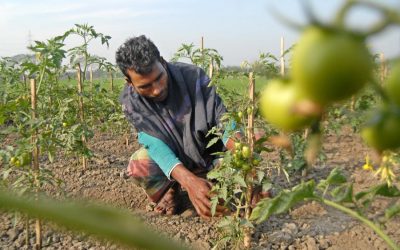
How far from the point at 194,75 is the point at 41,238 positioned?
5.11 feet

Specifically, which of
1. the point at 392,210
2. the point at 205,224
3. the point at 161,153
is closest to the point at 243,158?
the point at 205,224

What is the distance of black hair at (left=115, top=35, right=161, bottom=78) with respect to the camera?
3.12 metres

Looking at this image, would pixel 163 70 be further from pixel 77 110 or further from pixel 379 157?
pixel 379 157

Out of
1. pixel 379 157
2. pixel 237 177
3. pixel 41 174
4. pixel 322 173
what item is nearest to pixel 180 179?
pixel 237 177

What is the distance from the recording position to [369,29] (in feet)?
0.96

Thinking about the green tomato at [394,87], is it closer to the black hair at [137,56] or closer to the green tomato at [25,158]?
the green tomato at [25,158]

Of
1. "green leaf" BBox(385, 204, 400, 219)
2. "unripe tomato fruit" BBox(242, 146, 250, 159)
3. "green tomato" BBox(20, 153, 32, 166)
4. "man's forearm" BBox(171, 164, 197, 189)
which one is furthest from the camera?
"man's forearm" BBox(171, 164, 197, 189)

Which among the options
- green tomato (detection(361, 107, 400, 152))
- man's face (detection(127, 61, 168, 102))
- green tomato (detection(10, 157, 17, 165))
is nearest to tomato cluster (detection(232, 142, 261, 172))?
man's face (detection(127, 61, 168, 102))

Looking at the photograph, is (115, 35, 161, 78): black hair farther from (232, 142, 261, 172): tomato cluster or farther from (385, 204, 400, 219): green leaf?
A: (385, 204, 400, 219): green leaf

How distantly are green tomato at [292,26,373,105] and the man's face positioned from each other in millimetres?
2868

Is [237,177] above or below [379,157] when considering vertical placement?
below

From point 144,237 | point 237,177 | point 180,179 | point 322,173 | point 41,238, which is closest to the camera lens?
point 144,237

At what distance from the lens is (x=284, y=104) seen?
33 centimetres

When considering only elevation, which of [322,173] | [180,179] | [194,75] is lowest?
[322,173]
